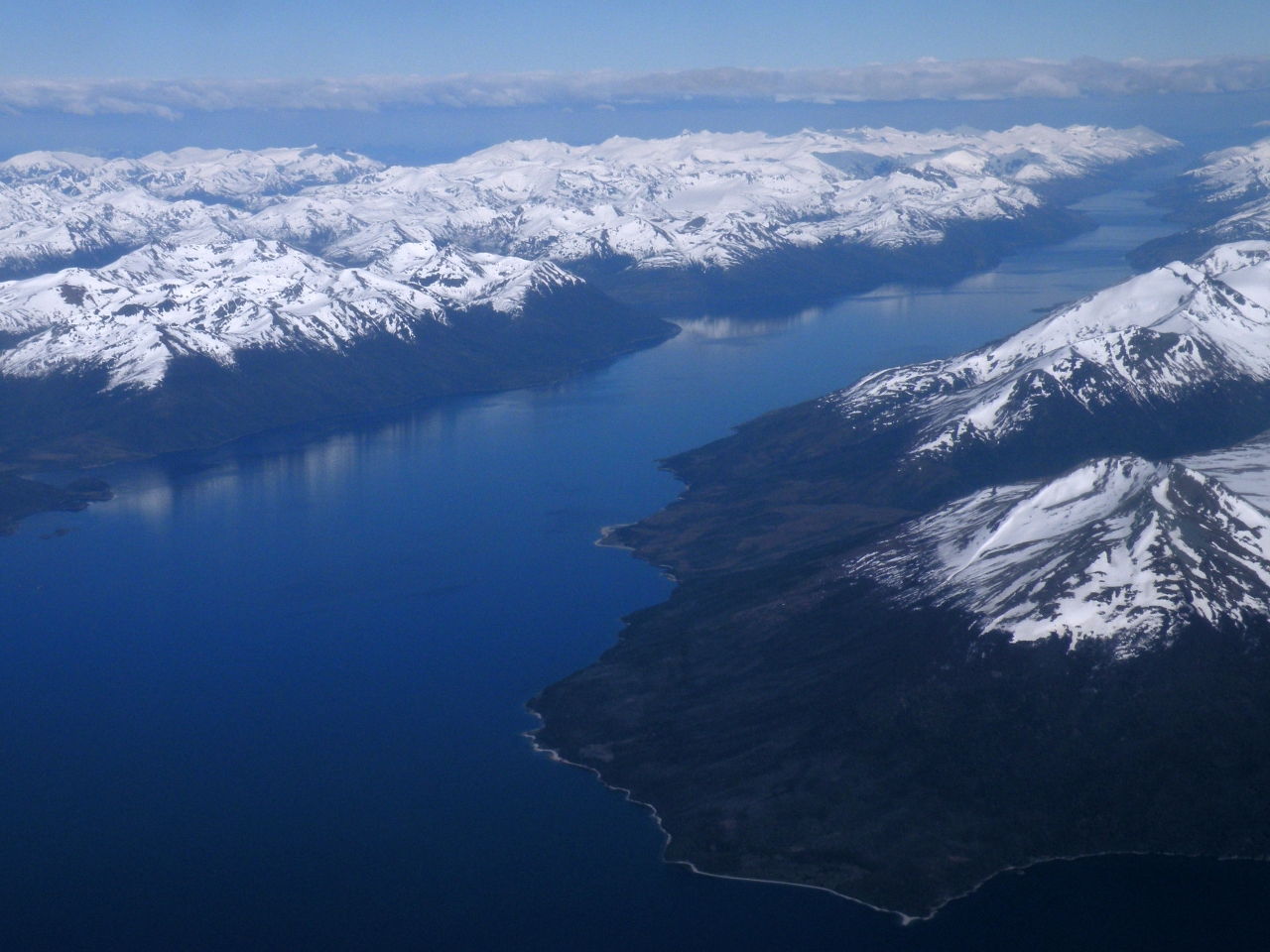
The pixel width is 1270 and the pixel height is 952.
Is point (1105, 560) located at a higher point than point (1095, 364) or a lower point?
lower

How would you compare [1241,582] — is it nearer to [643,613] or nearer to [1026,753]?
[1026,753]

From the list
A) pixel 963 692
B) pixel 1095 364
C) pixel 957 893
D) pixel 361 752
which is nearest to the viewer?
pixel 957 893

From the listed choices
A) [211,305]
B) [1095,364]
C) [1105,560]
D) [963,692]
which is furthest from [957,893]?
[211,305]

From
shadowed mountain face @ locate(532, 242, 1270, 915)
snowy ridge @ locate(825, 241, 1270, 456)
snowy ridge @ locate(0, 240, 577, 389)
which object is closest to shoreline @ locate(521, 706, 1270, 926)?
shadowed mountain face @ locate(532, 242, 1270, 915)

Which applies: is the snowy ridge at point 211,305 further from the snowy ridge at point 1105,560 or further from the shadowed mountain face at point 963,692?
the snowy ridge at point 1105,560

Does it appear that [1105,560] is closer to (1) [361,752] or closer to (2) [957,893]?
(2) [957,893]
